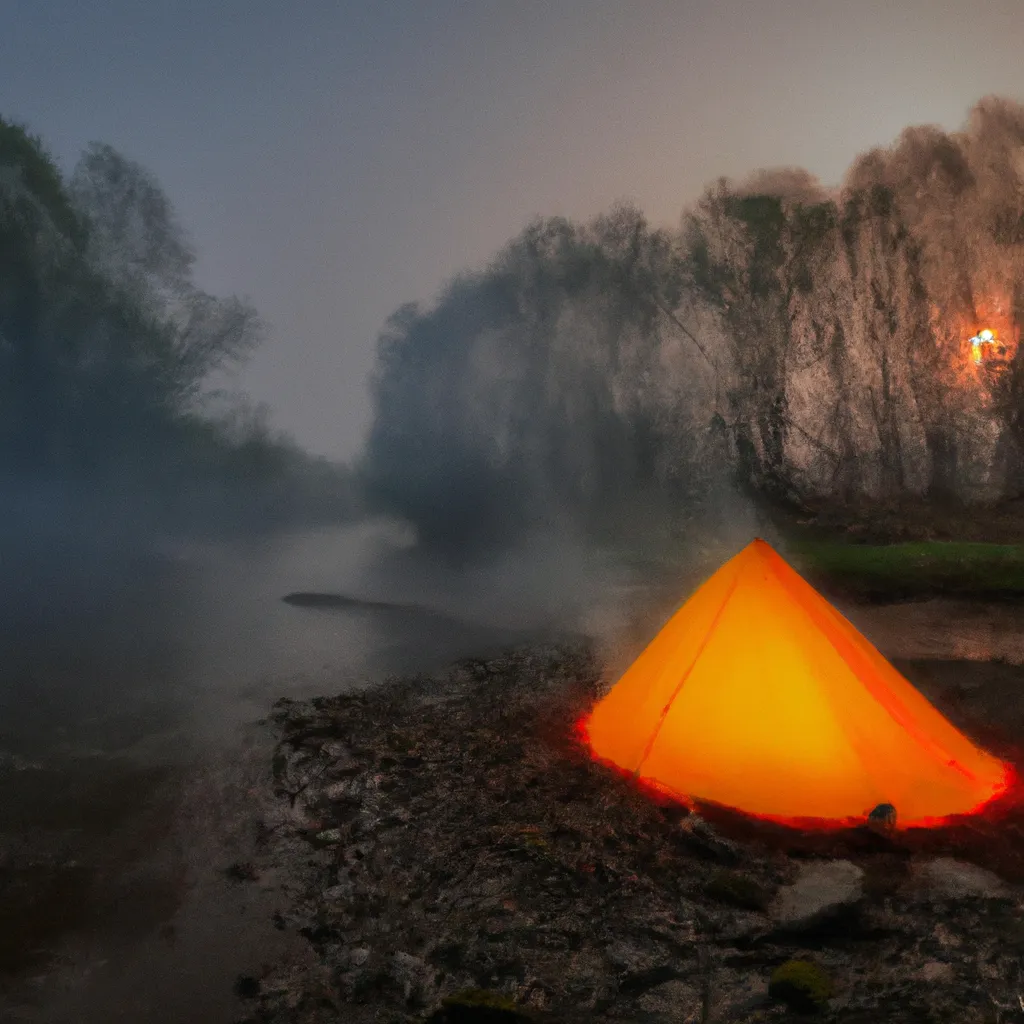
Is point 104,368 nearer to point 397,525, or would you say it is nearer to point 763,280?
point 397,525

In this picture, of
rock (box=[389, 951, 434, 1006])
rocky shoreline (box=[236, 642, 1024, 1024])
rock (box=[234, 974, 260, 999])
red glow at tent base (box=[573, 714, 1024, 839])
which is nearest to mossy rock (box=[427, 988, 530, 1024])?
rocky shoreline (box=[236, 642, 1024, 1024])

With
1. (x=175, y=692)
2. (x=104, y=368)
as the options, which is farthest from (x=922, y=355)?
(x=104, y=368)

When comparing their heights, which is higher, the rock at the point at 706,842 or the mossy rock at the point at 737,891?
the rock at the point at 706,842

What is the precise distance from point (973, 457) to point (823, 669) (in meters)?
25.2

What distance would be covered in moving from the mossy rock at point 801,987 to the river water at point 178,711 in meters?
2.90

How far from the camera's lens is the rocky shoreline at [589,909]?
13.1 ft

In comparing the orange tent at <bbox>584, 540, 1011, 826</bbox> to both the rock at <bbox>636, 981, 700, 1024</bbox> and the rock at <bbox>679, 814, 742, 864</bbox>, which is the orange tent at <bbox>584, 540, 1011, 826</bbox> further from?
the rock at <bbox>636, 981, 700, 1024</bbox>

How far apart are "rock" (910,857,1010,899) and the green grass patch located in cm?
1332

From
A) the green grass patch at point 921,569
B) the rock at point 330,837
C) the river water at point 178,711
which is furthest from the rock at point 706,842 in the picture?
the green grass patch at point 921,569

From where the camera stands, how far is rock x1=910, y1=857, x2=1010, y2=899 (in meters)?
4.93

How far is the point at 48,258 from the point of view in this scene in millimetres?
32625

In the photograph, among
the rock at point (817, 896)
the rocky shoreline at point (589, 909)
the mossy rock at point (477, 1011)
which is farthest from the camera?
the rock at point (817, 896)

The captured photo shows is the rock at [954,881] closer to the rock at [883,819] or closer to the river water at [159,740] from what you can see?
the rock at [883,819]

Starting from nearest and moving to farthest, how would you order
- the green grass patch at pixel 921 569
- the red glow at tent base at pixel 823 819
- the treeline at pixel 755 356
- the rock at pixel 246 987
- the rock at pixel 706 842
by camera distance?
the rock at pixel 246 987, the rock at pixel 706 842, the red glow at tent base at pixel 823 819, the green grass patch at pixel 921 569, the treeline at pixel 755 356
